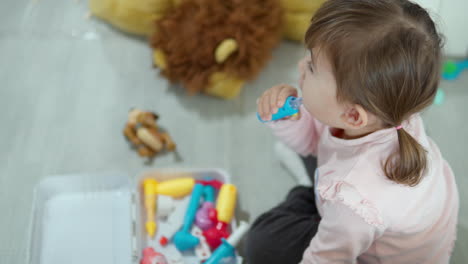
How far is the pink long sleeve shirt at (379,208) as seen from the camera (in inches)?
26.6

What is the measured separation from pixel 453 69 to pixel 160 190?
835 millimetres

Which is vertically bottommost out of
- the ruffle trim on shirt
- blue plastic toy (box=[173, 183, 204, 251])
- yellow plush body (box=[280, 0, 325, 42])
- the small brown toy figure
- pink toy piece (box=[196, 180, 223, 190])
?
blue plastic toy (box=[173, 183, 204, 251])

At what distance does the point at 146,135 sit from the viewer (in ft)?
3.66

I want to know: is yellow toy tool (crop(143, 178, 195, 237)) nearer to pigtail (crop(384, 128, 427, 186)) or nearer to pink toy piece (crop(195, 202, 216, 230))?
pink toy piece (crop(195, 202, 216, 230))

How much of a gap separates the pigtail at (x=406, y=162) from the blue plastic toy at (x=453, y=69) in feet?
2.27

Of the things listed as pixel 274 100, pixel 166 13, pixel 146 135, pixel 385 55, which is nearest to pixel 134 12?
pixel 166 13

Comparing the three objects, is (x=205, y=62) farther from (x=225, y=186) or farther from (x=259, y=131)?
(x=225, y=186)

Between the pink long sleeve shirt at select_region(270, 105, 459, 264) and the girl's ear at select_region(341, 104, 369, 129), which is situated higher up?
the girl's ear at select_region(341, 104, 369, 129)

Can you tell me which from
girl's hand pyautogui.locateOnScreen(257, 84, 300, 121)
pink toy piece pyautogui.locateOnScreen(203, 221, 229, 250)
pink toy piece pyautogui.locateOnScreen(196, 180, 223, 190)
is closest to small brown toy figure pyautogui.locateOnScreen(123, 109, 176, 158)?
pink toy piece pyautogui.locateOnScreen(196, 180, 223, 190)

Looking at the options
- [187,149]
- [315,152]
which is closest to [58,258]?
[187,149]

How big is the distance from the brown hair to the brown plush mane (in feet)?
1.90

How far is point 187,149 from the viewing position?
1169mm

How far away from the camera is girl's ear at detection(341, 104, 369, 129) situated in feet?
2.18

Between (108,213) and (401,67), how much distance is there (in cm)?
67
